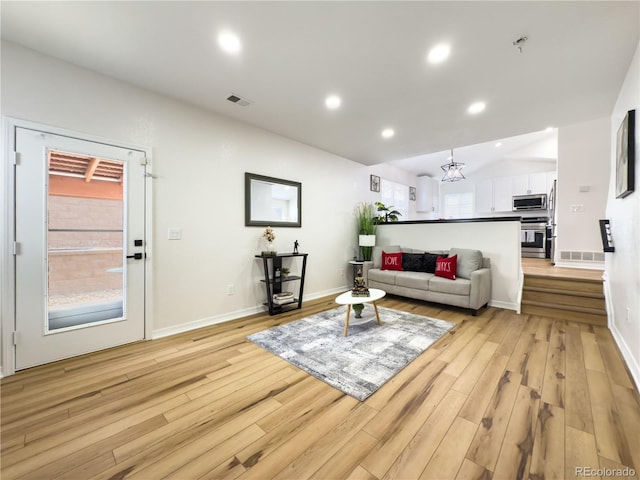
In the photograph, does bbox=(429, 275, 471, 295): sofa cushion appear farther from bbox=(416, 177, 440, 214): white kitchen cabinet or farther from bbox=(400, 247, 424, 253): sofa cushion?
bbox=(416, 177, 440, 214): white kitchen cabinet

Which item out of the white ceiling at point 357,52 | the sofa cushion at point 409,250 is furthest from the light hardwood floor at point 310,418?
the white ceiling at point 357,52

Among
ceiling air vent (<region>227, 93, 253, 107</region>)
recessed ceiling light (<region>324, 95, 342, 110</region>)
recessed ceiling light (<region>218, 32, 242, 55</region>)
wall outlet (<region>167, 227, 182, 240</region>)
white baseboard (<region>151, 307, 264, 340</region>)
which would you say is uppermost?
recessed ceiling light (<region>324, 95, 342, 110</region>)

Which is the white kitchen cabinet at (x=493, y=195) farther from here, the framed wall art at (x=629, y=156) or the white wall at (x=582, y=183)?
the framed wall art at (x=629, y=156)

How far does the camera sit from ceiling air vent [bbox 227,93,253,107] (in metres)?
2.94

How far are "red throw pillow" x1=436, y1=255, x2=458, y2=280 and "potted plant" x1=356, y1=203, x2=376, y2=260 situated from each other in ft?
4.53

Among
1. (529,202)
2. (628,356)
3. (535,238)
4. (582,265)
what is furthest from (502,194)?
(628,356)

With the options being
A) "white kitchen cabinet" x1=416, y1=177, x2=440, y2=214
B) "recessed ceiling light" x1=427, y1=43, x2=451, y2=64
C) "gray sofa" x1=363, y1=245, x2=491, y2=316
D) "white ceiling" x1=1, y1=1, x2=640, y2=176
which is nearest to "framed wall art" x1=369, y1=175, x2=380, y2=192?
"gray sofa" x1=363, y1=245, x2=491, y2=316

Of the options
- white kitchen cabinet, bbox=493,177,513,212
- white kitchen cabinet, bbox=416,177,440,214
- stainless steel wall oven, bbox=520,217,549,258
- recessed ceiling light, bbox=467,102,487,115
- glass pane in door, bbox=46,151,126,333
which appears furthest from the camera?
white kitchen cabinet, bbox=416,177,440,214

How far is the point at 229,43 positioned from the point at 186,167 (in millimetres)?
1525

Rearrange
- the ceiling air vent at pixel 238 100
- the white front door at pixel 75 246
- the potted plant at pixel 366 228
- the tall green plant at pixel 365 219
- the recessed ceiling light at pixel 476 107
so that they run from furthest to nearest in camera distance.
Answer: the tall green plant at pixel 365 219, the potted plant at pixel 366 228, the recessed ceiling light at pixel 476 107, the ceiling air vent at pixel 238 100, the white front door at pixel 75 246

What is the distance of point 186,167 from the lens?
3.14 meters

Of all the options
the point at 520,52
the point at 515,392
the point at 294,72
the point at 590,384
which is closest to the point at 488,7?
the point at 520,52

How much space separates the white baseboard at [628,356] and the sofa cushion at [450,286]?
1410mm

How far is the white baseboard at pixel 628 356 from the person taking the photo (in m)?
1.97
